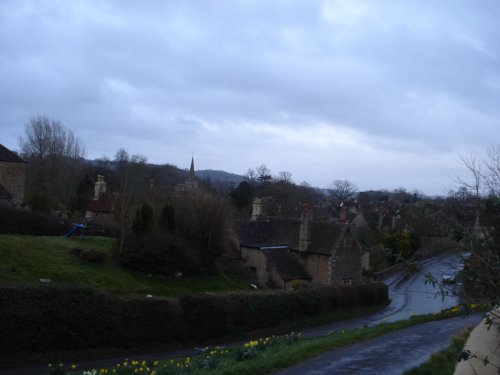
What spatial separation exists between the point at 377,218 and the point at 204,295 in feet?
201

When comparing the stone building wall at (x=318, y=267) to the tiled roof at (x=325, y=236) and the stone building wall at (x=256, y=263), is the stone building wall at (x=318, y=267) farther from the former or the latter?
the stone building wall at (x=256, y=263)

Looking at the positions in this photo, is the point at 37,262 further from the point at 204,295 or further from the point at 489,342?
the point at 489,342

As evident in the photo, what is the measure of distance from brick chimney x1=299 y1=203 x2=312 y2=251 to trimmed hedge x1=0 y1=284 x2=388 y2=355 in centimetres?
965

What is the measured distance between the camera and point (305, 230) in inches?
1336

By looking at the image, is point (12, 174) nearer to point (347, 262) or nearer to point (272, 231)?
point (272, 231)

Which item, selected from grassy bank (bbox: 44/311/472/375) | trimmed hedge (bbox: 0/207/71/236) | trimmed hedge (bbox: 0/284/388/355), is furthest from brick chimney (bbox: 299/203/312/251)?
grassy bank (bbox: 44/311/472/375)

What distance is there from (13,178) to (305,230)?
20979 millimetres

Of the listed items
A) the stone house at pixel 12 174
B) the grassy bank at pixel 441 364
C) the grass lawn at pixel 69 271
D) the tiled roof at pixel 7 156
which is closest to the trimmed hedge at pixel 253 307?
the grass lawn at pixel 69 271

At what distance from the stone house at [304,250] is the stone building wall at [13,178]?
636 inches

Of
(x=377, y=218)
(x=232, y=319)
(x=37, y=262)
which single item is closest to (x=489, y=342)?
(x=232, y=319)

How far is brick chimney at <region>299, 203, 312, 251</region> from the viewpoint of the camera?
33.8 m

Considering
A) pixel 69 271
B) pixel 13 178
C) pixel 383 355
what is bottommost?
pixel 383 355

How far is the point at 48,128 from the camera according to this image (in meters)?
59.5

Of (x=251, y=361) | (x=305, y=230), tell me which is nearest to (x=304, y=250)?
(x=305, y=230)
